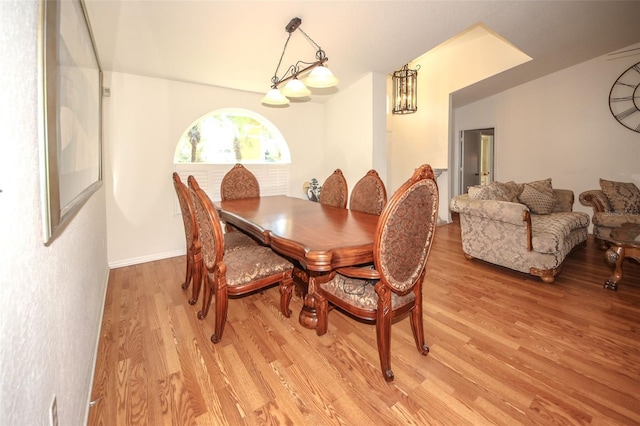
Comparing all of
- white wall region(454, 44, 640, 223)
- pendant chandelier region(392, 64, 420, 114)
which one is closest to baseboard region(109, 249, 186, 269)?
pendant chandelier region(392, 64, 420, 114)

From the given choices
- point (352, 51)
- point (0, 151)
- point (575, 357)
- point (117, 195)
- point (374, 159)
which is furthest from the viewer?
point (374, 159)

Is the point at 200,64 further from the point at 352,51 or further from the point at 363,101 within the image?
the point at 363,101

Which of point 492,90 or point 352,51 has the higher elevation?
point 492,90

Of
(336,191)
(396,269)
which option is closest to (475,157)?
(336,191)

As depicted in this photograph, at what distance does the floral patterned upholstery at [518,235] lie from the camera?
8.77 ft

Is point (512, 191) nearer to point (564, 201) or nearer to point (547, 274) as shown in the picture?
point (564, 201)

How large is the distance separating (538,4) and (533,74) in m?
2.64

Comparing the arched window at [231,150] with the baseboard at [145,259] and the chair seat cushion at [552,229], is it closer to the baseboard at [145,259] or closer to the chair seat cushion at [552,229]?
the baseboard at [145,259]

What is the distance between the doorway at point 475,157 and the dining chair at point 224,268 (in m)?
5.73

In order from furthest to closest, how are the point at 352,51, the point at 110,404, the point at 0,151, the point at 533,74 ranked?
1. the point at 533,74
2. the point at 352,51
3. the point at 110,404
4. the point at 0,151

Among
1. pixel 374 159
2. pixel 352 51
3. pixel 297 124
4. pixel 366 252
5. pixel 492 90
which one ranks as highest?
pixel 492 90

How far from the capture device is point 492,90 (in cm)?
517

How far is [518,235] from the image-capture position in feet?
9.21

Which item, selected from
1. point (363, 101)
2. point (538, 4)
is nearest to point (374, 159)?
point (363, 101)
